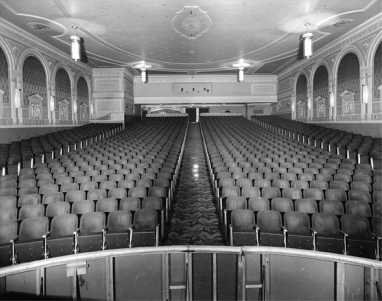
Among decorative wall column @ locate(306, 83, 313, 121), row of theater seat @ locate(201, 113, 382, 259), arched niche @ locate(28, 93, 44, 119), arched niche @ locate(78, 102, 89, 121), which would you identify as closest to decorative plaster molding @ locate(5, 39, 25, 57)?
arched niche @ locate(28, 93, 44, 119)

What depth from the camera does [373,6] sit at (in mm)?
6059

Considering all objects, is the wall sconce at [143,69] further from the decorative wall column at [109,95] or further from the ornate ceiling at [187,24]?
the decorative wall column at [109,95]

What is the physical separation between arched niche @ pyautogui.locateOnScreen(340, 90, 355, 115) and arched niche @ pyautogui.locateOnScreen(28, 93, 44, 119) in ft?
33.0

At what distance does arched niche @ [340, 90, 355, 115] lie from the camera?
834cm

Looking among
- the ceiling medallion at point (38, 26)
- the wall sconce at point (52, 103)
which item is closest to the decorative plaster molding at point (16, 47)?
the ceiling medallion at point (38, 26)

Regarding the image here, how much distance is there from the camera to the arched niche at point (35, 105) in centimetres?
819

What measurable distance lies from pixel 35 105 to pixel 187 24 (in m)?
5.50

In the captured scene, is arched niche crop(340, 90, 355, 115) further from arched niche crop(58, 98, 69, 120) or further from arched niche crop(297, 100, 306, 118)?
arched niche crop(58, 98, 69, 120)

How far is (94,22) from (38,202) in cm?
506

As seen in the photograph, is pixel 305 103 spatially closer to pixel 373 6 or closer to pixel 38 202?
pixel 373 6

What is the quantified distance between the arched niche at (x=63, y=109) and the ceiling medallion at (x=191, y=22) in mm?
5521

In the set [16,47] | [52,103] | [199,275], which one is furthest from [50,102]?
[199,275]

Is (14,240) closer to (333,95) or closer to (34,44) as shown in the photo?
(34,44)

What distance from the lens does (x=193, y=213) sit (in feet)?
13.9
